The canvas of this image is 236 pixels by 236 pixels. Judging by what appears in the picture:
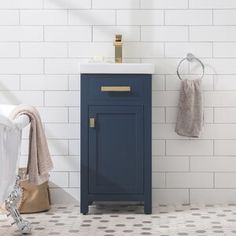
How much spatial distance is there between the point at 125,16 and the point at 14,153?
170 centimetres

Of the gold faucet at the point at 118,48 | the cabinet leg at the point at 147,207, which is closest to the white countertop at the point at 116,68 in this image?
the gold faucet at the point at 118,48

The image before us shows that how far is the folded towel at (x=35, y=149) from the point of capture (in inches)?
155

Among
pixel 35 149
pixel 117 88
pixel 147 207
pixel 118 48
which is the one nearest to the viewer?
pixel 35 149

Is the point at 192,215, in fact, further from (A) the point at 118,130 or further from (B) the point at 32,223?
(B) the point at 32,223

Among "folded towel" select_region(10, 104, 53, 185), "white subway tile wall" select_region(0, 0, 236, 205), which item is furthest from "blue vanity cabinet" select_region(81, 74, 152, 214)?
"folded towel" select_region(10, 104, 53, 185)

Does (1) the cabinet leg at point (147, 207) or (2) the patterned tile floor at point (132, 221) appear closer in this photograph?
(2) the patterned tile floor at point (132, 221)

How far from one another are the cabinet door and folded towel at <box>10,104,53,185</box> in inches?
24.9

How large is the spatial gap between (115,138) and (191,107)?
67 centimetres

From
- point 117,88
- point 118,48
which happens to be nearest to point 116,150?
point 117,88

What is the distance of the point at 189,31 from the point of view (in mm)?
4922

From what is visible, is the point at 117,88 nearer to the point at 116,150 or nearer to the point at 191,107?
the point at 116,150

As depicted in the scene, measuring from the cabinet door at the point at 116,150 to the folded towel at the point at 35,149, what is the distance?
0.63 m

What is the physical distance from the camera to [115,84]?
4543mm

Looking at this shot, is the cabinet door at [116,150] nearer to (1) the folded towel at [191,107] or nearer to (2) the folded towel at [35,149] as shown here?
(1) the folded towel at [191,107]
